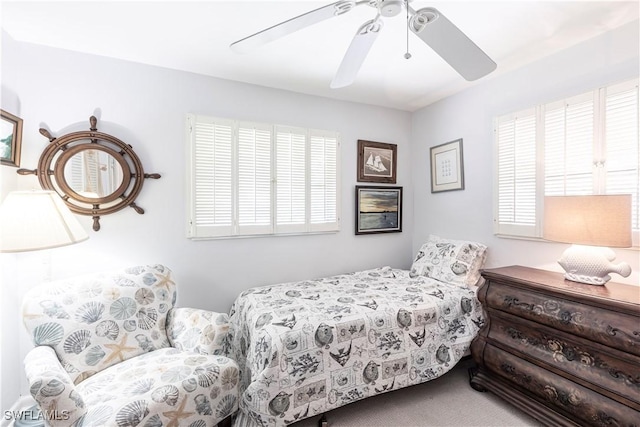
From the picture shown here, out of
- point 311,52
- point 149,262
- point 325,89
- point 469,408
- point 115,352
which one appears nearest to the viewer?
point 115,352

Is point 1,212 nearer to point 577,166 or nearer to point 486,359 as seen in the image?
point 486,359

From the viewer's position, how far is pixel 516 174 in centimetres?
239

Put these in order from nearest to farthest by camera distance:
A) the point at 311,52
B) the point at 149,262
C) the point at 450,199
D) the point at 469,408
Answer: the point at 469,408, the point at 311,52, the point at 149,262, the point at 450,199

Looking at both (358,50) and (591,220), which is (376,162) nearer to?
(358,50)

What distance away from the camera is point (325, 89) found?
2764 mm

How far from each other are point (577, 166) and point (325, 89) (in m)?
2.10

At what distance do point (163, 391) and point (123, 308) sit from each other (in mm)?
727

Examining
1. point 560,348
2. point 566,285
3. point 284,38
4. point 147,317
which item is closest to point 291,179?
point 284,38

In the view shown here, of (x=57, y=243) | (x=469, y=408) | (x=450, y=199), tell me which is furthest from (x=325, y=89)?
(x=469, y=408)

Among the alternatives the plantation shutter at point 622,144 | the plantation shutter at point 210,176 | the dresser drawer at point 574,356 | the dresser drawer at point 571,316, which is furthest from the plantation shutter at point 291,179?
the plantation shutter at point 622,144

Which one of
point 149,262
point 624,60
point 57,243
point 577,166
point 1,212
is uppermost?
point 624,60

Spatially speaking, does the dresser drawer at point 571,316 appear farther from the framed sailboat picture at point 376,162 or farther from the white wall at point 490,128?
the framed sailboat picture at point 376,162

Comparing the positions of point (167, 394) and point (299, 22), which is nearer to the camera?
point (299, 22)

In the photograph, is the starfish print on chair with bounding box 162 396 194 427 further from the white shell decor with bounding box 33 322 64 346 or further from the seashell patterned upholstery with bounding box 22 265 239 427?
the white shell decor with bounding box 33 322 64 346
